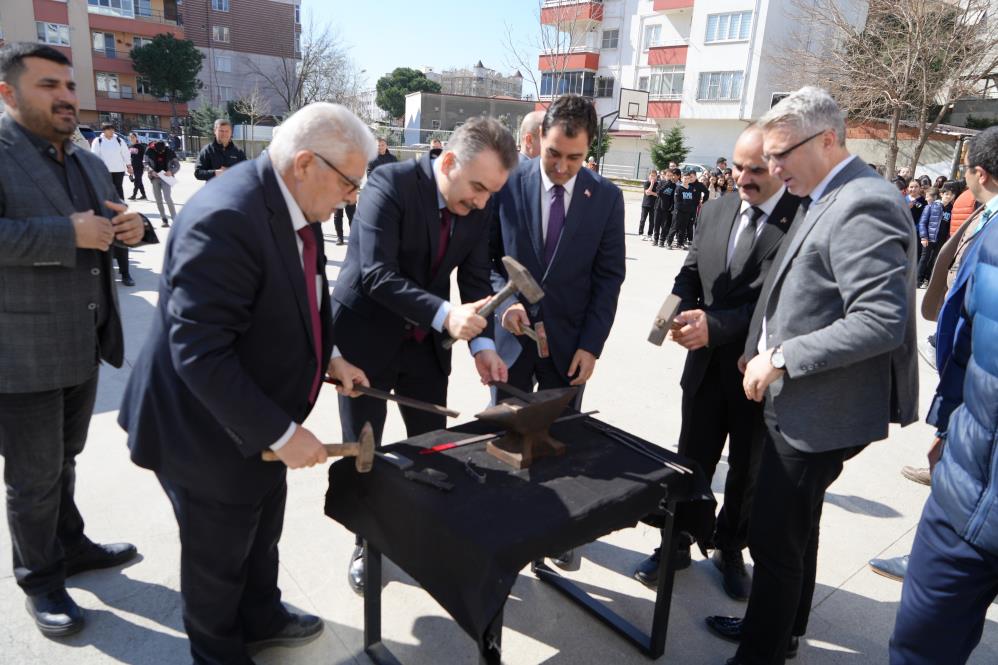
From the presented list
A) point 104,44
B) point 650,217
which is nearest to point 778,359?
point 650,217

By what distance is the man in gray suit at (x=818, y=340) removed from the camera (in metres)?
1.81

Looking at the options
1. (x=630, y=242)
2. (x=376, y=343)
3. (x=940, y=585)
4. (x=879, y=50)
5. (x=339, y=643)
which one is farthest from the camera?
(x=879, y=50)

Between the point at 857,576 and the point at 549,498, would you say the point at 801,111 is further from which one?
the point at 857,576

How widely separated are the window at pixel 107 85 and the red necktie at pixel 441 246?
51.2 m

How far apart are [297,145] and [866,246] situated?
5.15 feet

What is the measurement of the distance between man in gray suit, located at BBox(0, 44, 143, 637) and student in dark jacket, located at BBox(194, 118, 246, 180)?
20.7 ft

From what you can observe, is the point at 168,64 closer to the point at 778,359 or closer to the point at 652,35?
the point at 652,35

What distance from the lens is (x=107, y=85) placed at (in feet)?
144

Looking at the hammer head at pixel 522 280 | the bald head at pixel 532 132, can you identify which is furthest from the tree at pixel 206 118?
Answer: the hammer head at pixel 522 280

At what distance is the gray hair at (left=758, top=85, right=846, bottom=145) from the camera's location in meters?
1.96

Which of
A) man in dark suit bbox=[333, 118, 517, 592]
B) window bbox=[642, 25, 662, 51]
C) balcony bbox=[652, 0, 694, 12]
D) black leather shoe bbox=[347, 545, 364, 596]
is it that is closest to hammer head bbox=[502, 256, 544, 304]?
man in dark suit bbox=[333, 118, 517, 592]

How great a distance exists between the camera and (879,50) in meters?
21.9

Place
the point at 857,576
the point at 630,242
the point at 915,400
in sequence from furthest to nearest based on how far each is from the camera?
the point at 630,242 < the point at 857,576 < the point at 915,400

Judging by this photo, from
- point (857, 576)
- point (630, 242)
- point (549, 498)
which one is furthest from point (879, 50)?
point (549, 498)
